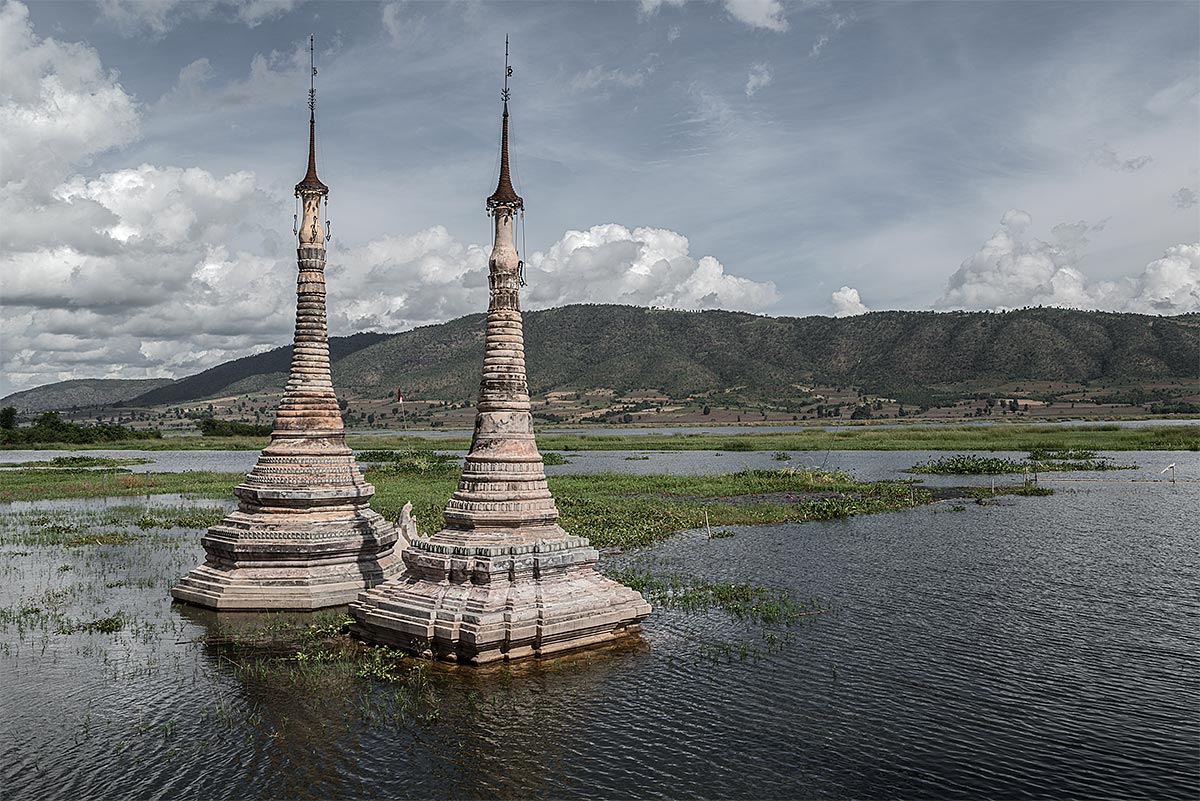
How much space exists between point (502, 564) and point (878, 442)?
7760 cm

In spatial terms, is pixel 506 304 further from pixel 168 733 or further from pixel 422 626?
pixel 168 733

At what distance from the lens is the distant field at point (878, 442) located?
77812 mm

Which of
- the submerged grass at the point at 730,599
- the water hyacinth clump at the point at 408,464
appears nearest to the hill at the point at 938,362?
the water hyacinth clump at the point at 408,464

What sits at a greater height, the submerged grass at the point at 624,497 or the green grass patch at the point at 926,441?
the green grass patch at the point at 926,441

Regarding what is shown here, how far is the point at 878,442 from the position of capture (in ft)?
288

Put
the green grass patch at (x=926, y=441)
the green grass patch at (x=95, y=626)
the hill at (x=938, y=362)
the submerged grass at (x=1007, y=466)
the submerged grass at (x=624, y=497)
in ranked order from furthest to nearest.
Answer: the hill at (x=938, y=362), the green grass patch at (x=926, y=441), the submerged grass at (x=1007, y=466), the submerged grass at (x=624, y=497), the green grass patch at (x=95, y=626)

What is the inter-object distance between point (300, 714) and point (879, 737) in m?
9.27

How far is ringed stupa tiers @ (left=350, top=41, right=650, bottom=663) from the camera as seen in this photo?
52.7 feet

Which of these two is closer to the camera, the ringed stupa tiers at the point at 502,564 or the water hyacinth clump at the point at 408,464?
the ringed stupa tiers at the point at 502,564

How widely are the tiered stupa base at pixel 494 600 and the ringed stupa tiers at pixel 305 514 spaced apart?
2978mm

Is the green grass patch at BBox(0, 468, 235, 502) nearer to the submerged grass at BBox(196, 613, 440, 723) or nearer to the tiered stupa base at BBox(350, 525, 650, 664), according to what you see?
the submerged grass at BBox(196, 613, 440, 723)

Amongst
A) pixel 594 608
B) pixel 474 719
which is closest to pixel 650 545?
pixel 594 608

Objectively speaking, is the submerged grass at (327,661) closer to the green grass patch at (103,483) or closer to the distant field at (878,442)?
the green grass patch at (103,483)

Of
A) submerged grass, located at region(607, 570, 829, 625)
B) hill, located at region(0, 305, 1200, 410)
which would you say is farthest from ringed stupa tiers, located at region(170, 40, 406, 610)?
hill, located at region(0, 305, 1200, 410)
